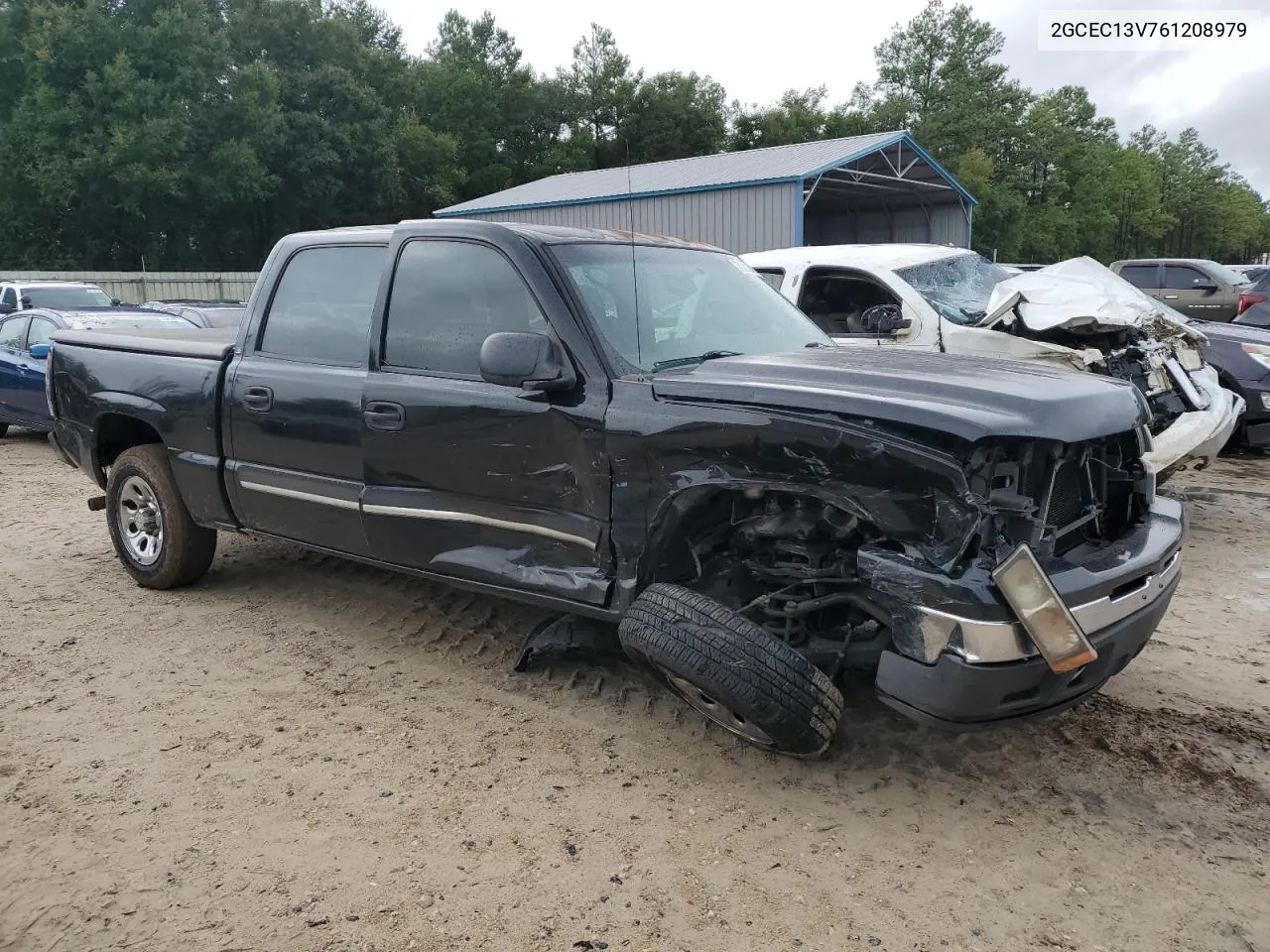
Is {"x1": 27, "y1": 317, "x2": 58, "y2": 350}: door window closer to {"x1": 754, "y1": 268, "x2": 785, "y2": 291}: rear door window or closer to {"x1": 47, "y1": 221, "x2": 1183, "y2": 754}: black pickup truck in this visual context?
{"x1": 47, "y1": 221, "x2": 1183, "y2": 754}: black pickup truck

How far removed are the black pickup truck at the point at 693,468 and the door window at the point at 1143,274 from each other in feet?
50.9

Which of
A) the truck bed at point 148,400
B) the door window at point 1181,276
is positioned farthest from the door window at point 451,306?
the door window at point 1181,276

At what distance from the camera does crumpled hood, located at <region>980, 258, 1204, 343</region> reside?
20.8 ft

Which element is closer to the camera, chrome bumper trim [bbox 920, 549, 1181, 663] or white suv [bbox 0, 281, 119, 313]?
chrome bumper trim [bbox 920, 549, 1181, 663]

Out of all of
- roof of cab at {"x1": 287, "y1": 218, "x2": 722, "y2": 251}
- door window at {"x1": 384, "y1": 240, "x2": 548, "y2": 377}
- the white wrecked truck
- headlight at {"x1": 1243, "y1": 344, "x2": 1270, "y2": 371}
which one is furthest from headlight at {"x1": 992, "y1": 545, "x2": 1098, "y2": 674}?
headlight at {"x1": 1243, "y1": 344, "x2": 1270, "y2": 371}

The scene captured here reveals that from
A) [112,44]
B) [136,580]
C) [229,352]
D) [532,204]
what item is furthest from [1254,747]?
[112,44]

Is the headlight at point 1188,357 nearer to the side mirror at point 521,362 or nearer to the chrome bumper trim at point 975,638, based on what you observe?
the chrome bumper trim at point 975,638

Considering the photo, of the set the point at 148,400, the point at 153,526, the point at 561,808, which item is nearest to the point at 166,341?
the point at 148,400

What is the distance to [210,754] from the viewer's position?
11.7 feet

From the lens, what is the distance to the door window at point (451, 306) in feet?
12.4

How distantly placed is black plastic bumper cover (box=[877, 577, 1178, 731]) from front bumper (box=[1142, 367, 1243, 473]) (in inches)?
117

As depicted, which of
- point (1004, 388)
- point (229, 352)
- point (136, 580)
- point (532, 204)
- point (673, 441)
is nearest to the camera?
point (1004, 388)

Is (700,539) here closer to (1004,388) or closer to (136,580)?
(1004,388)

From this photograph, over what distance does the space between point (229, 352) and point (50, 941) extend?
2908 mm
